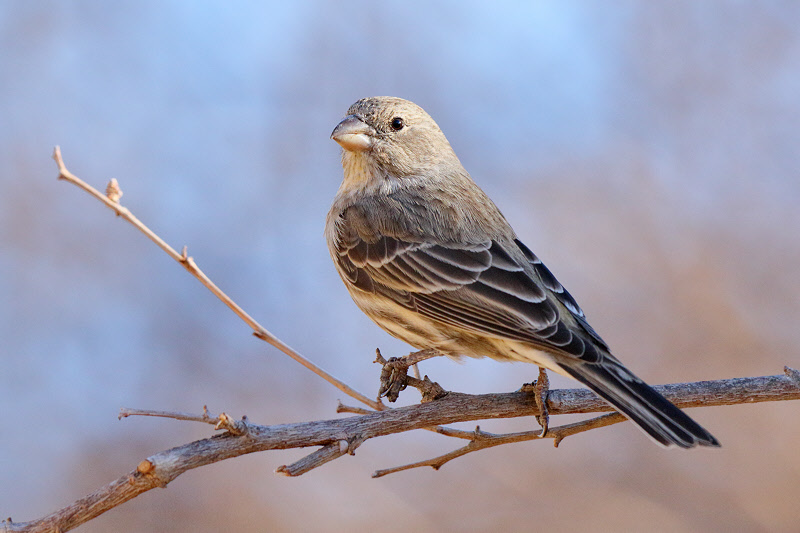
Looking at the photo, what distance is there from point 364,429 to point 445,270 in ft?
3.27

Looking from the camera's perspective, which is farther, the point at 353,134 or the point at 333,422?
the point at 353,134

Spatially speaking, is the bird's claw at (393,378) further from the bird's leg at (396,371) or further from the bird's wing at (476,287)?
the bird's wing at (476,287)

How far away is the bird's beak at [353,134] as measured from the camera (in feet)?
12.7

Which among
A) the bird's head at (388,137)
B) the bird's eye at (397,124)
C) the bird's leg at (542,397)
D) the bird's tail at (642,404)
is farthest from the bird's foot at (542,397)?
the bird's eye at (397,124)

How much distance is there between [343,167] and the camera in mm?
4242

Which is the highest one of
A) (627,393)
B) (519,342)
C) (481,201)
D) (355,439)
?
(481,201)

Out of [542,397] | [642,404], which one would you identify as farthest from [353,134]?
[642,404]

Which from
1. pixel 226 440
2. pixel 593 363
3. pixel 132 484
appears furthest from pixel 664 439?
pixel 132 484

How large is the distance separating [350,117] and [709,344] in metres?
2.47

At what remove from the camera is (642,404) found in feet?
8.74

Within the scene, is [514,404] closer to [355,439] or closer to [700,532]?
[355,439]

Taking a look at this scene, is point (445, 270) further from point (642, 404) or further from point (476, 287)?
point (642, 404)

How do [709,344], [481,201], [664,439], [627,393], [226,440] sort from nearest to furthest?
1. [226,440]
2. [664,439]
3. [627,393]
4. [481,201]
5. [709,344]

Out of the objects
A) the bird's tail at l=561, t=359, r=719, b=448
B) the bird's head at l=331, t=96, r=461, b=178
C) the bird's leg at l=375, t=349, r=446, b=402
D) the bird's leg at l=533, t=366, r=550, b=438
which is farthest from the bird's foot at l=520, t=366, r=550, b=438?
the bird's head at l=331, t=96, r=461, b=178
